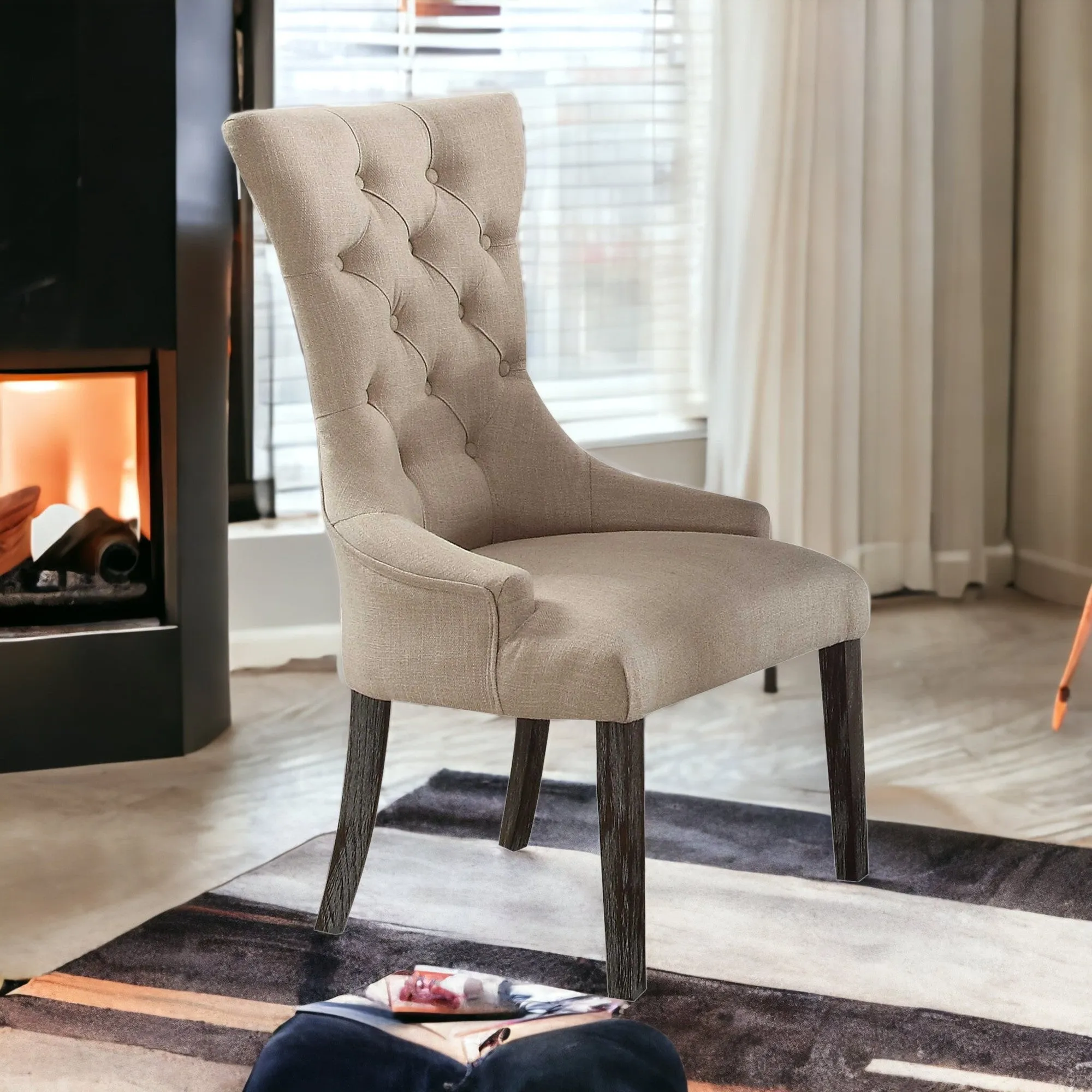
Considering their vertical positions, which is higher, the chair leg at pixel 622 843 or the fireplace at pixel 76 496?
the fireplace at pixel 76 496

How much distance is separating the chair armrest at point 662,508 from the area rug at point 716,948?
1.56 ft

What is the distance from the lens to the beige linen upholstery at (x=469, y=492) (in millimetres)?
1731

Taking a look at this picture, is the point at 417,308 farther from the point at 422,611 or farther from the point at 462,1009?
the point at 462,1009

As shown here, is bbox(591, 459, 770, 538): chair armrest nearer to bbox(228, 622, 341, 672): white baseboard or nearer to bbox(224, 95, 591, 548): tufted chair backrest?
bbox(224, 95, 591, 548): tufted chair backrest

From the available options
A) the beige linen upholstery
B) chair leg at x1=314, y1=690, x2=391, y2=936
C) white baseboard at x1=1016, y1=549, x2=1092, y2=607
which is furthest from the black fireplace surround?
white baseboard at x1=1016, y1=549, x2=1092, y2=607

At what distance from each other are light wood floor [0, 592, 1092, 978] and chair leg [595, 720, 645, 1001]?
676 mm

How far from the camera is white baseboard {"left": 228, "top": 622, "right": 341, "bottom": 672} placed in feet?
10.8

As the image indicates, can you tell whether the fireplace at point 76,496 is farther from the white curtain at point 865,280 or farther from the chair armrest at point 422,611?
the white curtain at point 865,280

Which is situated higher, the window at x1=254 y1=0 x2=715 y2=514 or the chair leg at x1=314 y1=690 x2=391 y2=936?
the window at x1=254 y1=0 x2=715 y2=514

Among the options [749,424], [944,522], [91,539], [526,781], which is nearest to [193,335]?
[91,539]

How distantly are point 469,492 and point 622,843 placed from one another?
2.05 feet

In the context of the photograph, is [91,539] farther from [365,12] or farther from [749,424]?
[749,424]

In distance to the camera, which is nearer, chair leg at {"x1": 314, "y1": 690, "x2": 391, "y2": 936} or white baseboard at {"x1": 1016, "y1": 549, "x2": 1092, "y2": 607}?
chair leg at {"x1": 314, "y1": 690, "x2": 391, "y2": 936}

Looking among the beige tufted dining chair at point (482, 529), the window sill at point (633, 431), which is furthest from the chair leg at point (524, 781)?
the window sill at point (633, 431)
